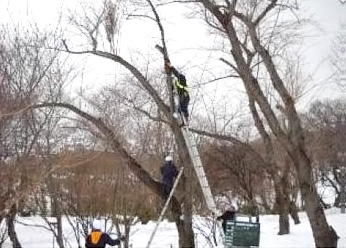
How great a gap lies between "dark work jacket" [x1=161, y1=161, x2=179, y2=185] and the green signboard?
359 centimetres

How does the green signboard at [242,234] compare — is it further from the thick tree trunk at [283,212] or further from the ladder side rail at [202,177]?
the thick tree trunk at [283,212]

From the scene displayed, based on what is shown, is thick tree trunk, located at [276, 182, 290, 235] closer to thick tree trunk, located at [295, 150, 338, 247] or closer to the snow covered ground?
the snow covered ground

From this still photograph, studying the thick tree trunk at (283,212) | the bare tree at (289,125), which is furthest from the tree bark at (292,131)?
the thick tree trunk at (283,212)

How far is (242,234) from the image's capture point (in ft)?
38.2

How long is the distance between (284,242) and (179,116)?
625 cm

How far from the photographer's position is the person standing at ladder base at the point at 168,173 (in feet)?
49.2

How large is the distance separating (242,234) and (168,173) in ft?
13.2

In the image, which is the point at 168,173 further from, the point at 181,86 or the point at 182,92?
the point at 181,86

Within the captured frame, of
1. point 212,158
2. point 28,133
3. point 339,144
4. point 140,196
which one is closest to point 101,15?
point 28,133

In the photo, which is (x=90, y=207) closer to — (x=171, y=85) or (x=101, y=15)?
(x=101, y=15)

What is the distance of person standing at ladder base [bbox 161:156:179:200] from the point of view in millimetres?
15000

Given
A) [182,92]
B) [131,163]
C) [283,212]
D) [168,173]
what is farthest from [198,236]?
[182,92]

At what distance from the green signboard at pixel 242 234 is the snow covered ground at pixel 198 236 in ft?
10.8

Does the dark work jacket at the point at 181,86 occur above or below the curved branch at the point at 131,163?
above
